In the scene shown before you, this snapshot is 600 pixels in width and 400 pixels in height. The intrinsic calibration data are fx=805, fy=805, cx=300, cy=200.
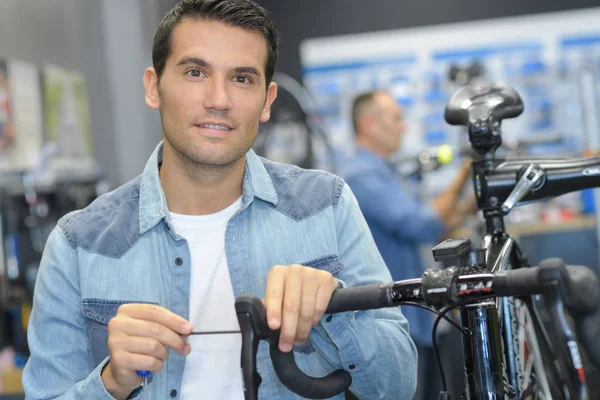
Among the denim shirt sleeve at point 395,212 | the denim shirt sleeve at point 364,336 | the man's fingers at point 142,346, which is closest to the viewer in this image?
the man's fingers at point 142,346

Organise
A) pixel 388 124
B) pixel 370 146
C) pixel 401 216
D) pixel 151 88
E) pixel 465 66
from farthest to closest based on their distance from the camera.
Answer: pixel 465 66
pixel 388 124
pixel 370 146
pixel 401 216
pixel 151 88

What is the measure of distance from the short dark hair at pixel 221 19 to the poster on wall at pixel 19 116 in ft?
10.9

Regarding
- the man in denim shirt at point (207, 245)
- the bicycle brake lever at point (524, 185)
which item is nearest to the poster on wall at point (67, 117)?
the man in denim shirt at point (207, 245)

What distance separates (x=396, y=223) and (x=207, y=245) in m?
2.18

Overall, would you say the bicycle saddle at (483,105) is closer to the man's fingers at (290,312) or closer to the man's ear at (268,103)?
the man's ear at (268,103)

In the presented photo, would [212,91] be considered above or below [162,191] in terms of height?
above

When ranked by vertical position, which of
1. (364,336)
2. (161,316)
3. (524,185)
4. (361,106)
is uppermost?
(361,106)

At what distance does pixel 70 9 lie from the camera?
20.0 feet

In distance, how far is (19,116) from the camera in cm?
493

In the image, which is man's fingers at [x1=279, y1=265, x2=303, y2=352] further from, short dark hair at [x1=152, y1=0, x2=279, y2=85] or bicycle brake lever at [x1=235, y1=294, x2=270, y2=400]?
short dark hair at [x1=152, y1=0, x2=279, y2=85]

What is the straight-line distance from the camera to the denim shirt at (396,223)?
3.68 meters

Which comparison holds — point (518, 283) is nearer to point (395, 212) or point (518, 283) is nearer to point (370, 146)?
point (395, 212)

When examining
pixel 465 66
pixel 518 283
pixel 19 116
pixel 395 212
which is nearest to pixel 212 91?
pixel 518 283

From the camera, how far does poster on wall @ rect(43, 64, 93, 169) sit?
539 centimetres
